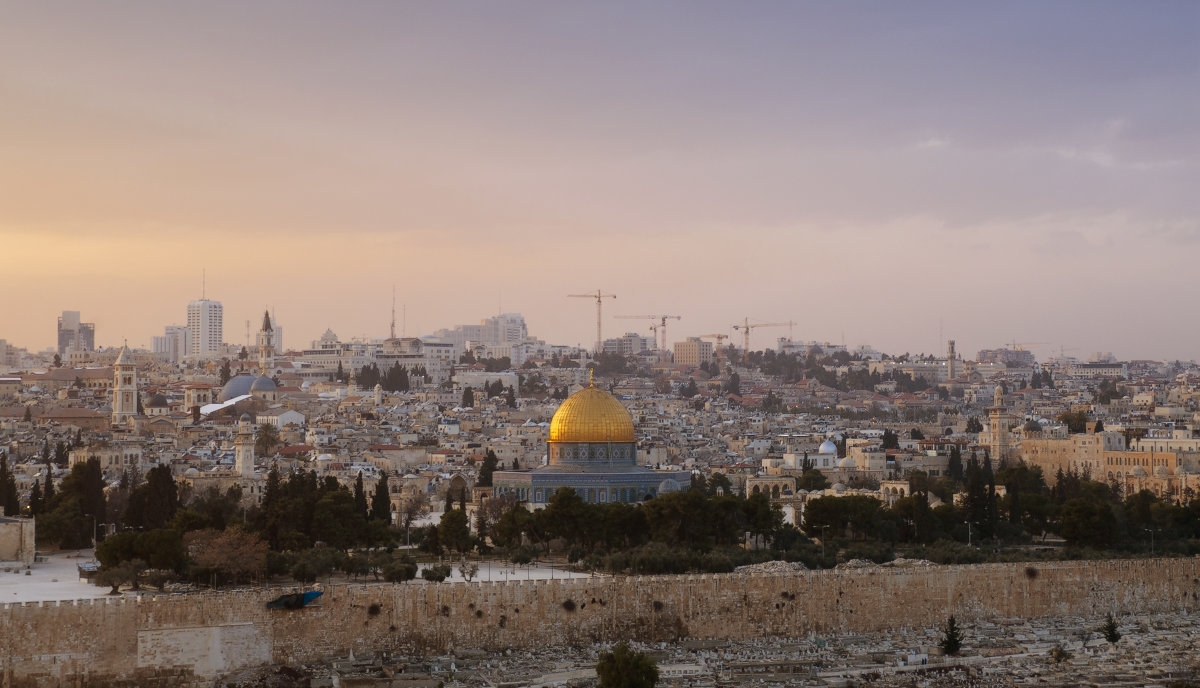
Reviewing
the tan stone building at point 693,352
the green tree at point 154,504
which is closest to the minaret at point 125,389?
the green tree at point 154,504

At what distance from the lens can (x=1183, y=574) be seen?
1423 inches

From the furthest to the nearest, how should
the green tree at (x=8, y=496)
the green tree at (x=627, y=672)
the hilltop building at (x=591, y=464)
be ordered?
the hilltop building at (x=591, y=464) → the green tree at (x=8, y=496) → the green tree at (x=627, y=672)

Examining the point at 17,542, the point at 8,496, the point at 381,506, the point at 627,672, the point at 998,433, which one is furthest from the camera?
the point at 998,433

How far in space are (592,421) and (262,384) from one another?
4944 centimetres

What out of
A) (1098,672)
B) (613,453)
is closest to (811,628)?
(1098,672)

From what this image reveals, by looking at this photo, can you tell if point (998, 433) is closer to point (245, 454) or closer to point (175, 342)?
point (245, 454)

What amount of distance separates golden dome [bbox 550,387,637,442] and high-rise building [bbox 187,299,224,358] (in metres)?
126

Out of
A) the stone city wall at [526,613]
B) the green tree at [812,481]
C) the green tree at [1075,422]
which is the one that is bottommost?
the stone city wall at [526,613]

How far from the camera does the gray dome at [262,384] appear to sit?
93.8m

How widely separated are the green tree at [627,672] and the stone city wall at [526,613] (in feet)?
14.2

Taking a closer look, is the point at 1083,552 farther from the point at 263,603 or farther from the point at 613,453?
the point at 263,603

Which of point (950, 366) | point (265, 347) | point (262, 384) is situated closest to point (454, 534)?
point (262, 384)

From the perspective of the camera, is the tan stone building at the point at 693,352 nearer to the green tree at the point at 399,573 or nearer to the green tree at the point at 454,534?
the green tree at the point at 454,534

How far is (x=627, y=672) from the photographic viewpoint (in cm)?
2550
